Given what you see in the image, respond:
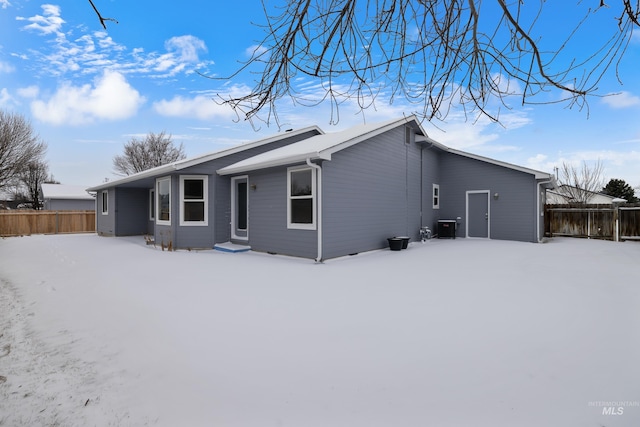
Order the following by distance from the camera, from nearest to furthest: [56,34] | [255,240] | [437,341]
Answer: [437,341] → [56,34] → [255,240]

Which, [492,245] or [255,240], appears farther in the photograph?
[492,245]

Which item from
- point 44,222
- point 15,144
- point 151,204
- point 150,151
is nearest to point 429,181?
point 151,204

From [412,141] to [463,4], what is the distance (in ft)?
34.1

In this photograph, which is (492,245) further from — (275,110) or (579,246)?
(275,110)

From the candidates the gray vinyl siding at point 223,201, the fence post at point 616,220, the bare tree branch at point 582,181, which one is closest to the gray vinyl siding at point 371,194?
the gray vinyl siding at point 223,201

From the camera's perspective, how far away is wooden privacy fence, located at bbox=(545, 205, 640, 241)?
13211 mm

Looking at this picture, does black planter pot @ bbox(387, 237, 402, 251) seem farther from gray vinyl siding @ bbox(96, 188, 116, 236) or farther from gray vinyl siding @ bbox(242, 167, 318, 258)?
→ gray vinyl siding @ bbox(96, 188, 116, 236)

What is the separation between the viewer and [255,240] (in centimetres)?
1051

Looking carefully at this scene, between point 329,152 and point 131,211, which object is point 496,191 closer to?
point 329,152

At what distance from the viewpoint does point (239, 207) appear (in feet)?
37.0

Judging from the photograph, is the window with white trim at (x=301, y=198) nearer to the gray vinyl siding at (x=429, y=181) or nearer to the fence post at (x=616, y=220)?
the gray vinyl siding at (x=429, y=181)

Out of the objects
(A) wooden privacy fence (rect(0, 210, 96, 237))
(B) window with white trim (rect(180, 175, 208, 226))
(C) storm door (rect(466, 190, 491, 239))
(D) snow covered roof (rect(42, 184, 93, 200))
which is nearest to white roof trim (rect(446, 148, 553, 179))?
(C) storm door (rect(466, 190, 491, 239))

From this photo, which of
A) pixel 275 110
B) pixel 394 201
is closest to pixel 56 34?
pixel 275 110

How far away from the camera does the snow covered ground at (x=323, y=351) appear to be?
7.54ft
